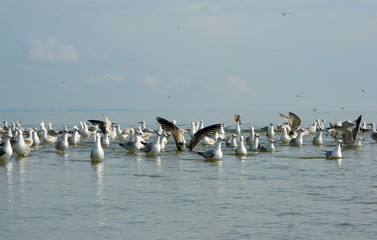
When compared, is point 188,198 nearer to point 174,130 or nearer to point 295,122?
point 174,130

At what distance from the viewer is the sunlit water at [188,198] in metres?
10.9

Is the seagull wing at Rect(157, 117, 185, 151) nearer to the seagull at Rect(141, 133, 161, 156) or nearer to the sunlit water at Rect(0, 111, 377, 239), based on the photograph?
the seagull at Rect(141, 133, 161, 156)

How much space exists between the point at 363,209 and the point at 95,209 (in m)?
5.33

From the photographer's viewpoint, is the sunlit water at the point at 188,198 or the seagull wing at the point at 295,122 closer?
the sunlit water at the point at 188,198

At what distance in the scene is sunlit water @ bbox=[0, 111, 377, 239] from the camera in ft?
35.6

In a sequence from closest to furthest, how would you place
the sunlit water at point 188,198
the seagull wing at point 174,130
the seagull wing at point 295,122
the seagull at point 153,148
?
1. the sunlit water at point 188,198
2. the seagull at point 153,148
3. the seagull wing at point 174,130
4. the seagull wing at point 295,122

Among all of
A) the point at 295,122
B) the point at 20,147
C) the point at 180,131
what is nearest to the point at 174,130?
the point at 180,131

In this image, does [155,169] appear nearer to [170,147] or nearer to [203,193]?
[203,193]

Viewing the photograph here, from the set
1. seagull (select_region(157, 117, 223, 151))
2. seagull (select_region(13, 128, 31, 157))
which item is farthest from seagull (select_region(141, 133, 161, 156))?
seagull (select_region(13, 128, 31, 157))

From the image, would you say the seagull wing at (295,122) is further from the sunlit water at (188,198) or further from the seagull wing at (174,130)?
the sunlit water at (188,198)

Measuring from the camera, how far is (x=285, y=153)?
79.2 feet

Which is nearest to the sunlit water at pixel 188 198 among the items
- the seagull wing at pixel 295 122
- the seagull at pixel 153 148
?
the seagull at pixel 153 148

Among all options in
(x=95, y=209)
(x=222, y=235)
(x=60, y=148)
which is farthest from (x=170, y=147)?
(x=222, y=235)

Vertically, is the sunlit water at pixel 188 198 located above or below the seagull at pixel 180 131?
below
